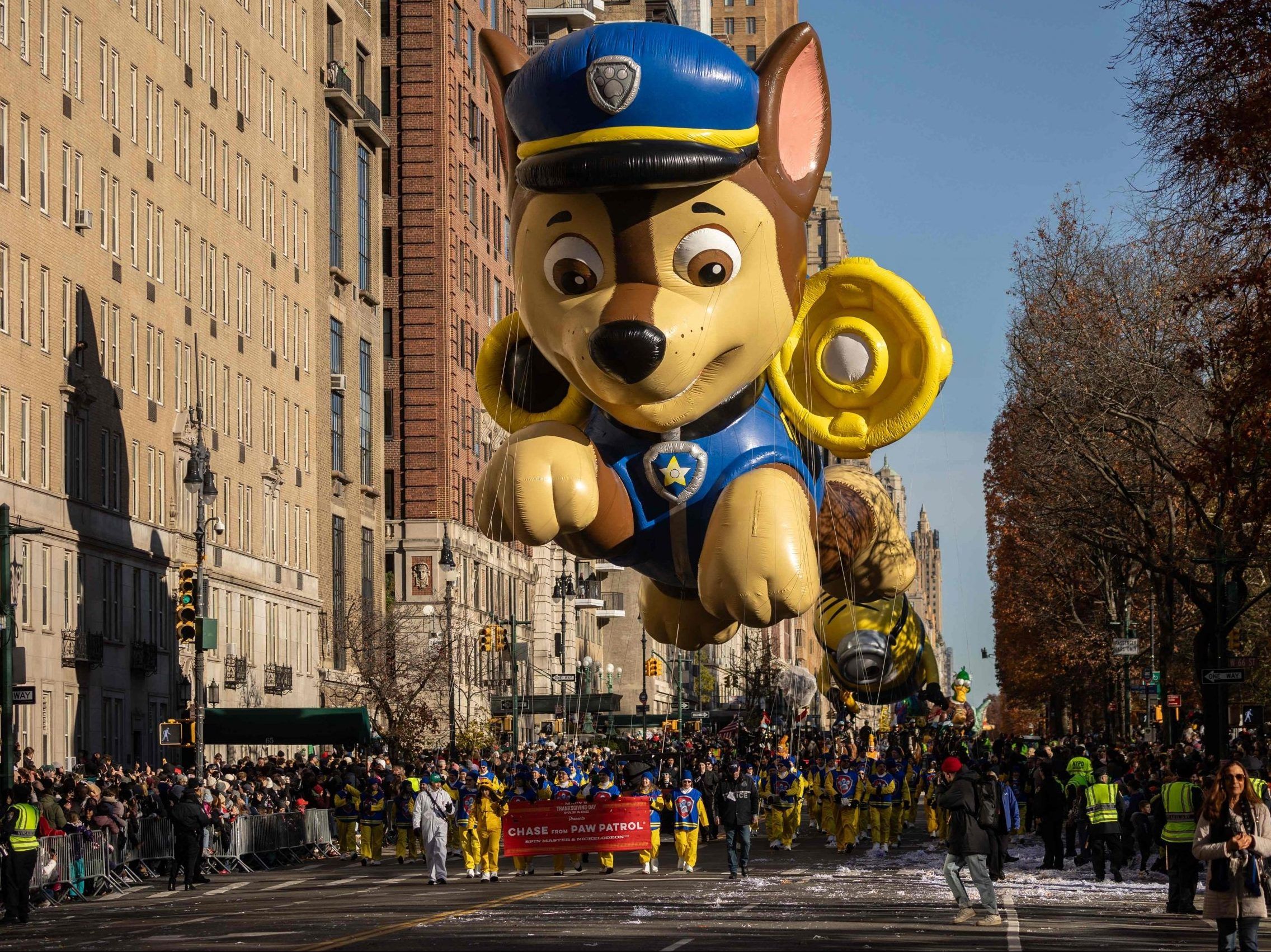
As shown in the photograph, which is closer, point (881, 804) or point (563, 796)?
point (563, 796)

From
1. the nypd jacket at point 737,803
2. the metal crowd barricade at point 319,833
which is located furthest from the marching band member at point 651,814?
→ the metal crowd barricade at point 319,833

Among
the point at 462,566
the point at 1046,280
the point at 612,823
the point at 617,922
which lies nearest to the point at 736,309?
the point at 617,922

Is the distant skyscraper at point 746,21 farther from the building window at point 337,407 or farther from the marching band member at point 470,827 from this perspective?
the marching band member at point 470,827

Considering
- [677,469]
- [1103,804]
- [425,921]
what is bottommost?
[425,921]

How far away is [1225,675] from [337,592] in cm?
4068

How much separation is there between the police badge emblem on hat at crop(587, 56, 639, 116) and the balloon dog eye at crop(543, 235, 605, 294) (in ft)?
3.44

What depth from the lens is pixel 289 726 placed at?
41.1 m

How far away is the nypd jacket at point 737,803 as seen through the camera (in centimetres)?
2739

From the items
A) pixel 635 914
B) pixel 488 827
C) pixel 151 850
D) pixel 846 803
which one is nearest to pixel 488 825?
pixel 488 827

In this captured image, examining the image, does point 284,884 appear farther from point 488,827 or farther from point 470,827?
point 488,827

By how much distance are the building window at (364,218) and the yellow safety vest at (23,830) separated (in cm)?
4764

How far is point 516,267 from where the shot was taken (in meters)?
15.7

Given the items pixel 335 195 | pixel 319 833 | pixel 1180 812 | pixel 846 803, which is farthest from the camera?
pixel 335 195

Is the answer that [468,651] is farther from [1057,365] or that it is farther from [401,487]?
[1057,365]
